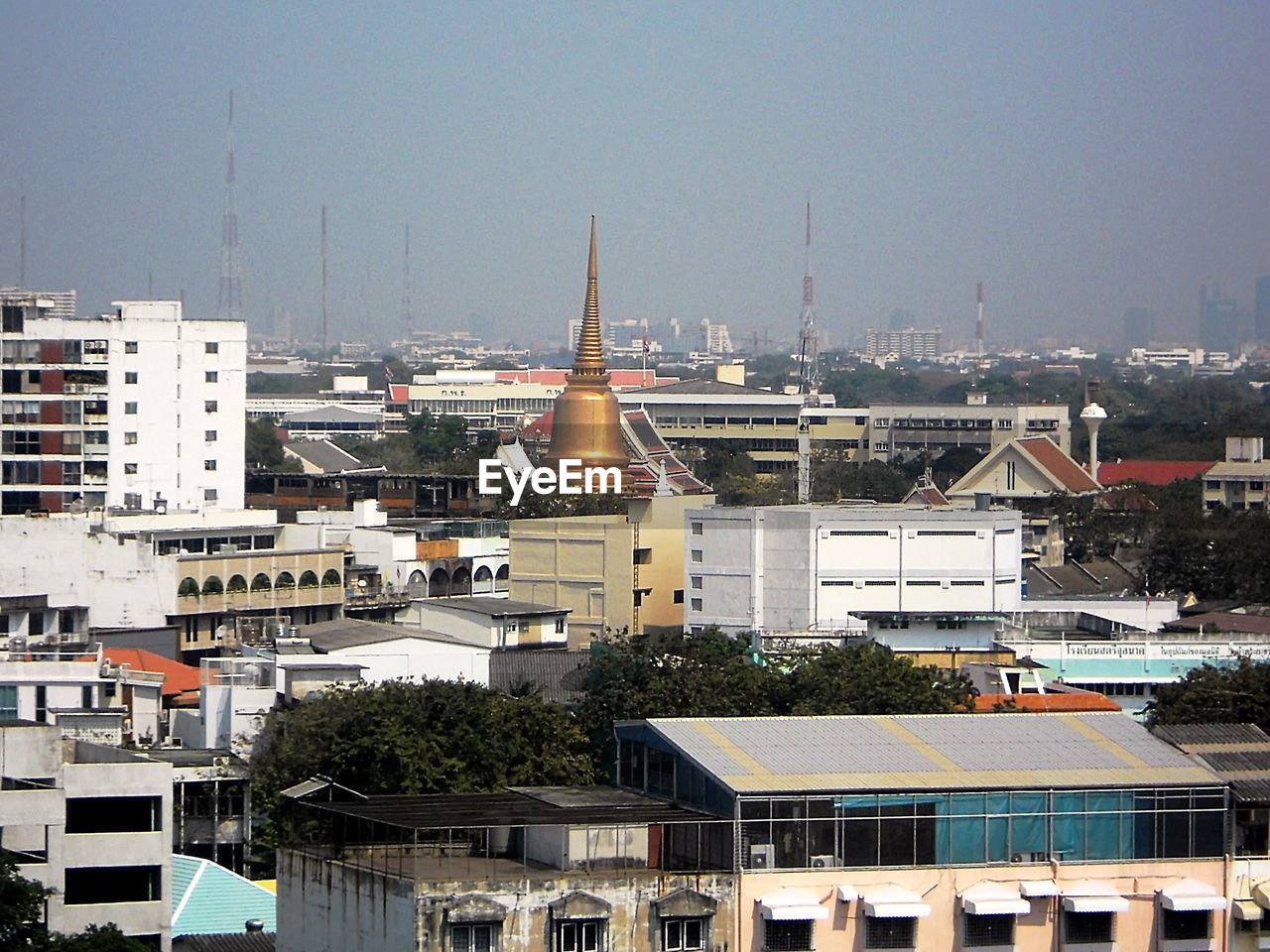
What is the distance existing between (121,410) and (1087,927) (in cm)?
5308

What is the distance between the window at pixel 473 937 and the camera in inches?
927

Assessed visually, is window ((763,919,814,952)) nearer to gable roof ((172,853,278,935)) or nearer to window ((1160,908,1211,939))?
window ((1160,908,1211,939))

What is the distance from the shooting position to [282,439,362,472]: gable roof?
5477 inches

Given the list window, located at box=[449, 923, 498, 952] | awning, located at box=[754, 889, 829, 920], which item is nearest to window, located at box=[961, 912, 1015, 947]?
awning, located at box=[754, 889, 829, 920]

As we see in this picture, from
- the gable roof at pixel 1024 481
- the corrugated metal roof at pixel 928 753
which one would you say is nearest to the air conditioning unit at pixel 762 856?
the corrugated metal roof at pixel 928 753

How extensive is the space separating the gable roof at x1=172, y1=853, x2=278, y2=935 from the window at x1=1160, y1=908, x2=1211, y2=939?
11149 millimetres

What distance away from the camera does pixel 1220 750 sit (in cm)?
2855

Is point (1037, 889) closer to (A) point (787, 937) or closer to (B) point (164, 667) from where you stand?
(A) point (787, 937)

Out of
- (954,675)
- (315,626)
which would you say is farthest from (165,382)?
(954,675)

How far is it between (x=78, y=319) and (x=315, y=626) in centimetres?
2445

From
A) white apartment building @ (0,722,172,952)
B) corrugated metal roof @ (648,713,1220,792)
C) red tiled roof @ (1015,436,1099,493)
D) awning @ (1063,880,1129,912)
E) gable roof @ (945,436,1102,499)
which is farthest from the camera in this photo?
red tiled roof @ (1015,436,1099,493)

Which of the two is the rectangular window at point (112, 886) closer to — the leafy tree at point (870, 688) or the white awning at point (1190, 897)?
the leafy tree at point (870, 688)

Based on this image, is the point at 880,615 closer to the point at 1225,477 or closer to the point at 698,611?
the point at 698,611

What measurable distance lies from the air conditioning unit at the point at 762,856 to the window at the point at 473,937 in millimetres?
2601
